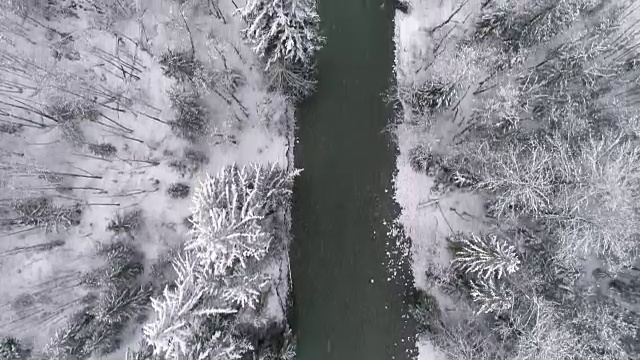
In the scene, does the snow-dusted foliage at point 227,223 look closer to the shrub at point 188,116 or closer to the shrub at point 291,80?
the shrub at point 291,80

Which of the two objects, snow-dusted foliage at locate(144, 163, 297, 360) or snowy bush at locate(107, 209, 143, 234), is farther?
snowy bush at locate(107, 209, 143, 234)

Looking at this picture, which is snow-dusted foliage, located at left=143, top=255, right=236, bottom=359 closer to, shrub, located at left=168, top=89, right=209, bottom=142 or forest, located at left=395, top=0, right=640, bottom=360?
shrub, located at left=168, top=89, right=209, bottom=142

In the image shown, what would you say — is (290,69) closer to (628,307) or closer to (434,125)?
(434,125)

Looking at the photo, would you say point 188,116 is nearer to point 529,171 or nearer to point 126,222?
point 126,222

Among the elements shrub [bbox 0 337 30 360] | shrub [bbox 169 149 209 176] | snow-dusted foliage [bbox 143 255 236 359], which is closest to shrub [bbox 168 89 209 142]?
shrub [bbox 169 149 209 176]

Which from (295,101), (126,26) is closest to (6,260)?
(126,26)

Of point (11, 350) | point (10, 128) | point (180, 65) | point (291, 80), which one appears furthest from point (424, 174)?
point (11, 350)
